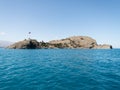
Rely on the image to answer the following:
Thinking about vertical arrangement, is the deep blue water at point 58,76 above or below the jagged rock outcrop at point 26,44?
below

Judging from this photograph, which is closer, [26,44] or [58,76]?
[58,76]

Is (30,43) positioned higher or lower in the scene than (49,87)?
higher

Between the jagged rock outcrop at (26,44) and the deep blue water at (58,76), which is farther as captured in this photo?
the jagged rock outcrop at (26,44)

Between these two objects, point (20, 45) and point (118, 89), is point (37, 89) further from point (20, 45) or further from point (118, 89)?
point (20, 45)

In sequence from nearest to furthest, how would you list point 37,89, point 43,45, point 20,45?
point 37,89 < point 20,45 < point 43,45

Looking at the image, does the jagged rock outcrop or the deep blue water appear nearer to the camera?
the deep blue water

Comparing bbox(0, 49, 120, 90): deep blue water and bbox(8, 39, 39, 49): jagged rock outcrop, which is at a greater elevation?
bbox(8, 39, 39, 49): jagged rock outcrop

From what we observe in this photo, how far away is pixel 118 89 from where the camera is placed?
1290 centimetres

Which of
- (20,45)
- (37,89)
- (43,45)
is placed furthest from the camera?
(43,45)

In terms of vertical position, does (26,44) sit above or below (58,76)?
above

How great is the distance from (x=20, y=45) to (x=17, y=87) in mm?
151781

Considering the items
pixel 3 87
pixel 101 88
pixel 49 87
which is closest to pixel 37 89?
pixel 49 87

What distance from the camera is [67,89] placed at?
12.6 m

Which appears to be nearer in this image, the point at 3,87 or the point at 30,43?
the point at 3,87
